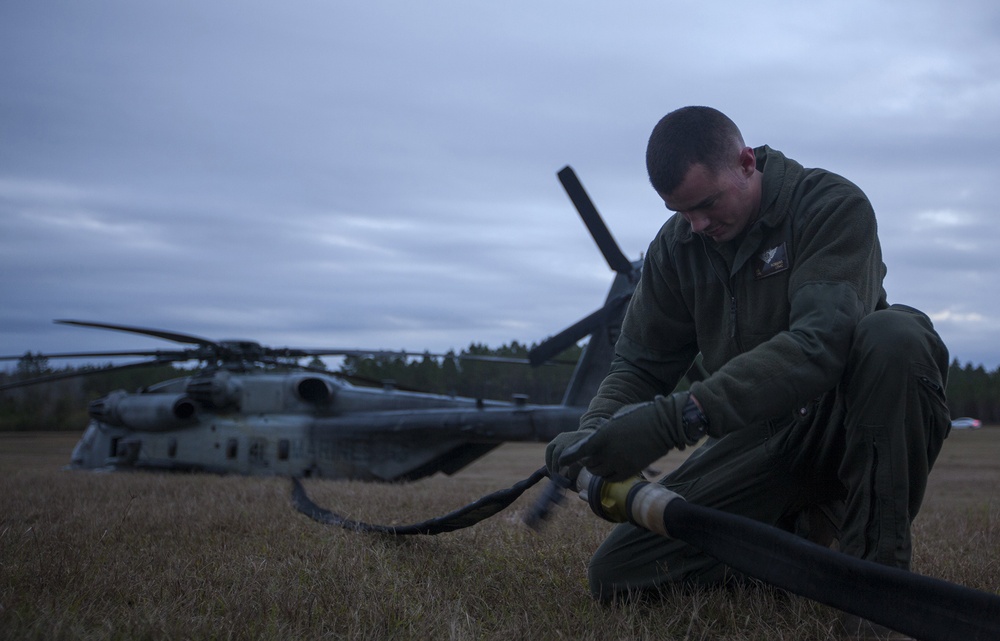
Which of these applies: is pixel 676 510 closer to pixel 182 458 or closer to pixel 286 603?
pixel 286 603

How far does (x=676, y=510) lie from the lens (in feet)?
6.85

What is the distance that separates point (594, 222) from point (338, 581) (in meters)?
6.12

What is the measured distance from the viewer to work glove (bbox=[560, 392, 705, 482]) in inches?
80.0

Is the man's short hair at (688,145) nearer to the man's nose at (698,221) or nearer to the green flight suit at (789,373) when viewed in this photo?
the man's nose at (698,221)

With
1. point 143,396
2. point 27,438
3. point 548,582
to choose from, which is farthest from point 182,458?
point 27,438

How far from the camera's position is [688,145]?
2426 millimetres

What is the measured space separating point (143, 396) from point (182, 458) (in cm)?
107

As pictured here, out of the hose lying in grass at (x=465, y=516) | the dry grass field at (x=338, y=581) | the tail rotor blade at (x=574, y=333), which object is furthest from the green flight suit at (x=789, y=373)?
the tail rotor blade at (x=574, y=333)

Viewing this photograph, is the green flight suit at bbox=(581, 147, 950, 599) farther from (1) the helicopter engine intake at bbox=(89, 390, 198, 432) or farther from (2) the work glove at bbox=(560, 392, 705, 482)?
(1) the helicopter engine intake at bbox=(89, 390, 198, 432)

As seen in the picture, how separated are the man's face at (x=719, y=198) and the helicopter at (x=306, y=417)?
5835 mm

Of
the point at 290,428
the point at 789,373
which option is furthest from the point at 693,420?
the point at 290,428

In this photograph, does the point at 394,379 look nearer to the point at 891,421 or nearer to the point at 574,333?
the point at 574,333

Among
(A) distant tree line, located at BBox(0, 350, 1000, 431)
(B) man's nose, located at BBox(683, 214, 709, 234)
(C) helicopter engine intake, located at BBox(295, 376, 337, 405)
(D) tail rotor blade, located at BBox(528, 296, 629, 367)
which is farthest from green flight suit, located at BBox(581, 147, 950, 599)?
(A) distant tree line, located at BBox(0, 350, 1000, 431)

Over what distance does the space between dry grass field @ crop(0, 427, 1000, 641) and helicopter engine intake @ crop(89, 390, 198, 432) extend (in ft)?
19.0
